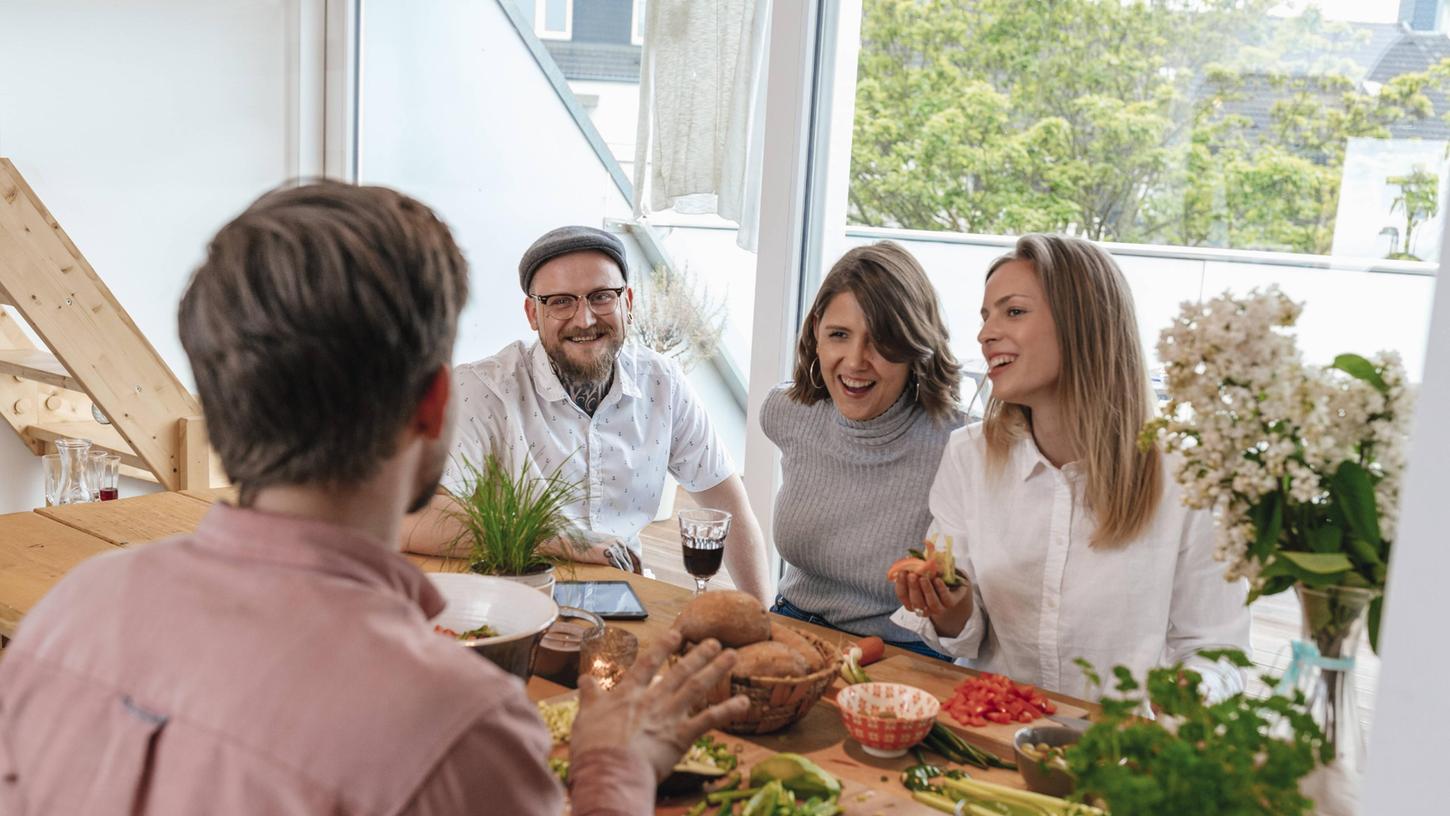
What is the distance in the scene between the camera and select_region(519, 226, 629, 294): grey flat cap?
2883mm

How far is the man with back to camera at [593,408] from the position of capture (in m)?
2.86

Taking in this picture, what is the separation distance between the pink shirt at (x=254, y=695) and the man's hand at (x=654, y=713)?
0.56ft

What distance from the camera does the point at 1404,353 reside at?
2.57 m

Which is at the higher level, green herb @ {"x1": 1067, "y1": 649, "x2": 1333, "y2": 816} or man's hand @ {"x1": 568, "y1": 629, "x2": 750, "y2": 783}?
green herb @ {"x1": 1067, "y1": 649, "x2": 1333, "y2": 816}

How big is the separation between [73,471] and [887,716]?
107 inches

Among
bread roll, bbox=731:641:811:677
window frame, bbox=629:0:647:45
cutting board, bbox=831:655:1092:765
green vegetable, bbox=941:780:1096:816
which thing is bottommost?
cutting board, bbox=831:655:1092:765

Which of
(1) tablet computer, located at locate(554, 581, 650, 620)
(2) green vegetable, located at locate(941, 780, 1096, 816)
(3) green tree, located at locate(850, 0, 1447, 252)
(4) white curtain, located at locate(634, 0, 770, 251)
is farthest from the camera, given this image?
(4) white curtain, located at locate(634, 0, 770, 251)

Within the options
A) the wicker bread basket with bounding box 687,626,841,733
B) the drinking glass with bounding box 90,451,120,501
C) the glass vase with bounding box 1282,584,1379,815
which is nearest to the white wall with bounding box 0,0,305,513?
the drinking glass with bounding box 90,451,120,501

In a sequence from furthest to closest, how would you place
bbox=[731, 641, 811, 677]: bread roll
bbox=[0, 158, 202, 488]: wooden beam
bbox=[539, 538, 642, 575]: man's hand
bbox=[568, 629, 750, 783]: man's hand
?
bbox=[0, 158, 202, 488]: wooden beam, bbox=[539, 538, 642, 575]: man's hand, bbox=[731, 641, 811, 677]: bread roll, bbox=[568, 629, 750, 783]: man's hand

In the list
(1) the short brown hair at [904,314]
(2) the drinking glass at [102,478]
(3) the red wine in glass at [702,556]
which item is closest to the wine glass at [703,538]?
(3) the red wine in glass at [702,556]

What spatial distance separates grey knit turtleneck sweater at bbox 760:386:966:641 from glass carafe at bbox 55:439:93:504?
2.00 m

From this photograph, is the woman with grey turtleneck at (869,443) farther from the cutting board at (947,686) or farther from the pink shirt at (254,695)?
the pink shirt at (254,695)

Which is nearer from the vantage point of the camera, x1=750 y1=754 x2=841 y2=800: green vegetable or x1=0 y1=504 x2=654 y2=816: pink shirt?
x1=0 y1=504 x2=654 y2=816: pink shirt

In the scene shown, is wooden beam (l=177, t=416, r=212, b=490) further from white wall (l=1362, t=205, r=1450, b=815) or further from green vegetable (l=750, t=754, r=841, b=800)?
white wall (l=1362, t=205, r=1450, b=815)
